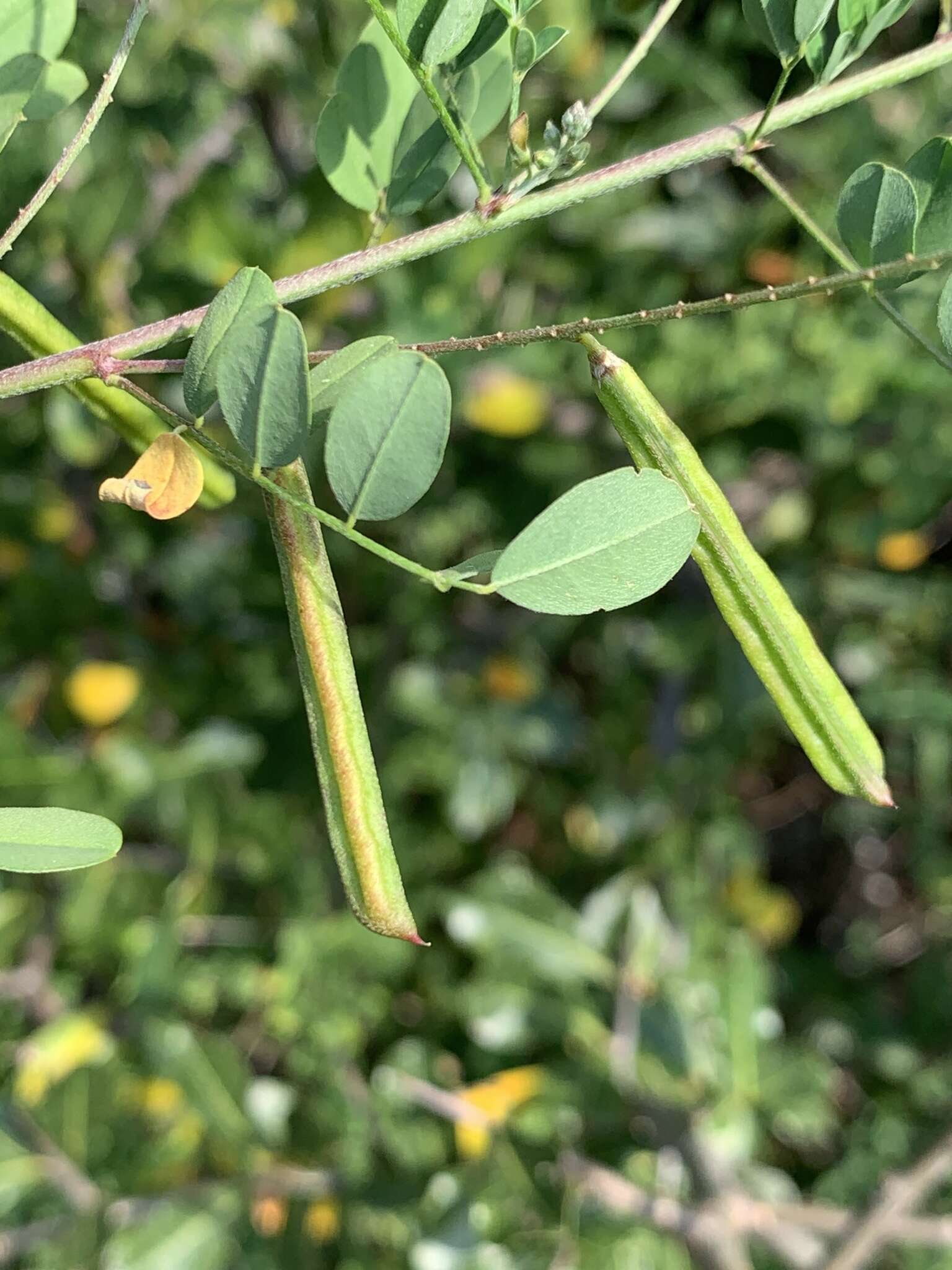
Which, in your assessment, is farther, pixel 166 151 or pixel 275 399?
pixel 166 151

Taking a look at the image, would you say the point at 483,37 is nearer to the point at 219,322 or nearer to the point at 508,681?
the point at 219,322

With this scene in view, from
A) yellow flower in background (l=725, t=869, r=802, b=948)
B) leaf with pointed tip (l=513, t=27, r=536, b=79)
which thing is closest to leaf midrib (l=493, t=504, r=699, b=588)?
leaf with pointed tip (l=513, t=27, r=536, b=79)

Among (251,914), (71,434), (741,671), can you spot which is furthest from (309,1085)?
(71,434)

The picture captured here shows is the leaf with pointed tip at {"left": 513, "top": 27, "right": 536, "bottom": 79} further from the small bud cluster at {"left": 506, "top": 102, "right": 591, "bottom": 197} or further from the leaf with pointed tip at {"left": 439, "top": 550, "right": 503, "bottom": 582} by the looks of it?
the leaf with pointed tip at {"left": 439, "top": 550, "right": 503, "bottom": 582}

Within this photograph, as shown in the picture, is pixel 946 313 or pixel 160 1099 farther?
pixel 160 1099

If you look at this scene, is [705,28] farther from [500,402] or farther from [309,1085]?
[309,1085]

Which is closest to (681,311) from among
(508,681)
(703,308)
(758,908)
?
(703,308)
